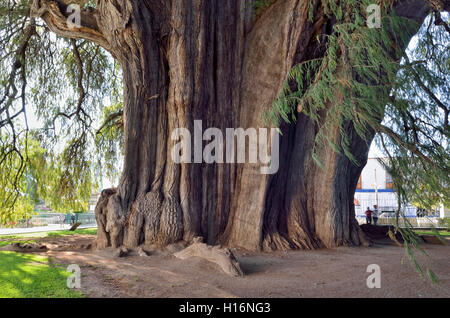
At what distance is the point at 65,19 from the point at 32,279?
4935 millimetres

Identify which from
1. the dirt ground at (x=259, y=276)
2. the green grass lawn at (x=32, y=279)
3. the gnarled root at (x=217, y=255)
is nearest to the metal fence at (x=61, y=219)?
the dirt ground at (x=259, y=276)

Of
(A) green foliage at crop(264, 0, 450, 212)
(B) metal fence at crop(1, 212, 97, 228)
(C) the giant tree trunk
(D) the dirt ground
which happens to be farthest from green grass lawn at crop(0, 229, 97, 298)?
(B) metal fence at crop(1, 212, 97, 228)

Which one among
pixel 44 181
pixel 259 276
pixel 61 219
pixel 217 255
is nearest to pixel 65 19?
pixel 44 181

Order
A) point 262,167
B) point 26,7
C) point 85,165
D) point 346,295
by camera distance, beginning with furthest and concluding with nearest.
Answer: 1. point 85,165
2. point 26,7
3. point 262,167
4. point 346,295

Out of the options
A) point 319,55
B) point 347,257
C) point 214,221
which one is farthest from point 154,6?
point 347,257

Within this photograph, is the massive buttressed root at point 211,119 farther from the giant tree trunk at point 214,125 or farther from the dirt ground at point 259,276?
the dirt ground at point 259,276

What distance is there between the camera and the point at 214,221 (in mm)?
7344

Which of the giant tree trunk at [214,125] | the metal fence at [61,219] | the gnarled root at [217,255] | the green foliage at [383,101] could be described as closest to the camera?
the green foliage at [383,101]

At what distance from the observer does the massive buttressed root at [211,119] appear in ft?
22.0

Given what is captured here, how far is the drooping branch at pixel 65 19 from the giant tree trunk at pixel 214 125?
0.65 ft

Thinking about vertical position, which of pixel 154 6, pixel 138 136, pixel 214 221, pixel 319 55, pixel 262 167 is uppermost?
pixel 154 6

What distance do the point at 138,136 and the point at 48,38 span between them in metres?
5.18
